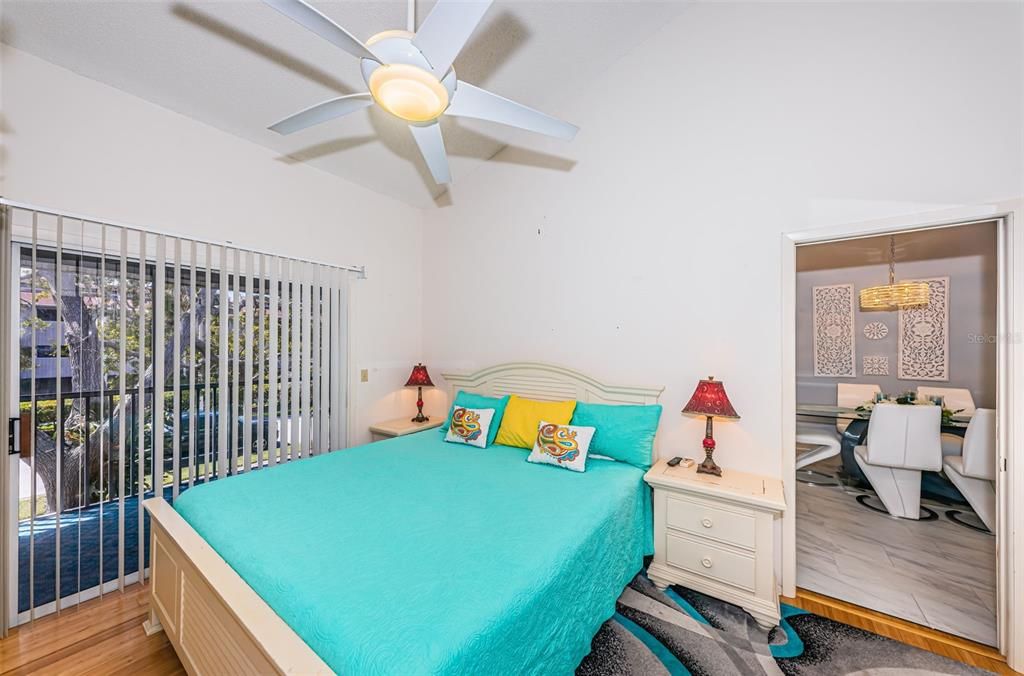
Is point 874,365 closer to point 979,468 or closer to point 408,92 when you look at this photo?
point 979,468

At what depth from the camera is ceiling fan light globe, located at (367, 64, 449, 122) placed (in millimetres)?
1403

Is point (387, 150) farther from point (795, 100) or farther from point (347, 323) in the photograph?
point (795, 100)

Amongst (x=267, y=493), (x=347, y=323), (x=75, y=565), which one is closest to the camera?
(x=267, y=493)

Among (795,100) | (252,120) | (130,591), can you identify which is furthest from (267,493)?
(795,100)

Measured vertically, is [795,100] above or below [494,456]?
above

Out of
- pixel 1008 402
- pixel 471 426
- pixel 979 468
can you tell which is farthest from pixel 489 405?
pixel 979 468

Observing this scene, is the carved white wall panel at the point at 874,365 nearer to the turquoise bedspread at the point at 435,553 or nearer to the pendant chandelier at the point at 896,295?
the pendant chandelier at the point at 896,295

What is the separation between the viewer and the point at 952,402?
11.7 feet

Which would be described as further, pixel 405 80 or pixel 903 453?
pixel 903 453

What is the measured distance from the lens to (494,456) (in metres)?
2.67

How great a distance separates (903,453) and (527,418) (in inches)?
114

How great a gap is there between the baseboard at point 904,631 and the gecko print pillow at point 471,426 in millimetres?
2016

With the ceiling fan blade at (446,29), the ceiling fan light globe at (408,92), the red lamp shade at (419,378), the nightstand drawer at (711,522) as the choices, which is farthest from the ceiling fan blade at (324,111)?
the nightstand drawer at (711,522)

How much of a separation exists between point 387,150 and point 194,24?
4.46 feet
